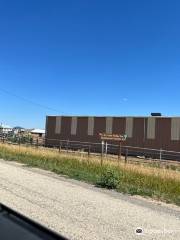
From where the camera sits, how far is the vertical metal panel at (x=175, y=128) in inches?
1875

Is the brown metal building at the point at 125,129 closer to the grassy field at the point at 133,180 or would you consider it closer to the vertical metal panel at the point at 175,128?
the vertical metal panel at the point at 175,128

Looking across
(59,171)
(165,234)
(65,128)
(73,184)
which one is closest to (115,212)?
(165,234)

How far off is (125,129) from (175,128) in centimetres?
725

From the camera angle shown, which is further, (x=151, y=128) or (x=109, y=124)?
(x=109, y=124)

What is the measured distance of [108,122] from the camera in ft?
184

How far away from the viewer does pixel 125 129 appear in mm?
53688

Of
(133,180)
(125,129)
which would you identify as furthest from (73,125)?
(133,180)

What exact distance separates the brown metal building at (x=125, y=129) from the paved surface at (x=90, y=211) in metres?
33.9

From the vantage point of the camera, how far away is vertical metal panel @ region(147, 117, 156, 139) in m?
50.0

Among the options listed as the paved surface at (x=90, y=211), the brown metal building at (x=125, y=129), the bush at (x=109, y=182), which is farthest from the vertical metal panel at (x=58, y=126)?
the paved surface at (x=90, y=211)

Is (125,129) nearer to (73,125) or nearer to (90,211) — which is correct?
(73,125)

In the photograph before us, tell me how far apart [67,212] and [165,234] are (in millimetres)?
2320

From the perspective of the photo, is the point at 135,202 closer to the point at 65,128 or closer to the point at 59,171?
the point at 59,171

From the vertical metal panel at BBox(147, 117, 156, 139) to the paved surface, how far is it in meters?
35.1
